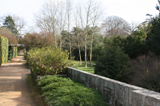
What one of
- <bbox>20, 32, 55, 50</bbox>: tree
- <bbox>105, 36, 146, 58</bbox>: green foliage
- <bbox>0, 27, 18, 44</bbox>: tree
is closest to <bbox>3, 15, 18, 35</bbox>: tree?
<bbox>0, 27, 18, 44</bbox>: tree

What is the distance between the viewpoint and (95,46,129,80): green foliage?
9.55 metres

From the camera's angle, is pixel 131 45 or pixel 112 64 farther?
pixel 131 45

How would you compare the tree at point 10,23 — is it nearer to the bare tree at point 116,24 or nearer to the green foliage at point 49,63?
the bare tree at point 116,24

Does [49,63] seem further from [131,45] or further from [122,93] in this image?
[131,45]

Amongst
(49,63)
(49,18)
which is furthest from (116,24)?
(49,63)

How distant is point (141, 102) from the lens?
262 centimetres

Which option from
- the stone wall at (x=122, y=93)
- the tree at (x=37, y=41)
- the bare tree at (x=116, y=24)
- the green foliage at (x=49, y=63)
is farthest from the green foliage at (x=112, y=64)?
the bare tree at (x=116, y=24)

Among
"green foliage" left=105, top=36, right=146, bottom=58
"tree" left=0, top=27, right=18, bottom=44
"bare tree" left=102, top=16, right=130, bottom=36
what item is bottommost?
"green foliage" left=105, top=36, right=146, bottom=58

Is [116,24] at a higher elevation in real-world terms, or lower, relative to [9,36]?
higher

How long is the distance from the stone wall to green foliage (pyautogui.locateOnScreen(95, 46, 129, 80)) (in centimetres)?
462

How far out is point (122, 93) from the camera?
10.8ft

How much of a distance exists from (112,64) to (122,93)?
6.68 metres

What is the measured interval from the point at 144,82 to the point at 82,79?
300cm

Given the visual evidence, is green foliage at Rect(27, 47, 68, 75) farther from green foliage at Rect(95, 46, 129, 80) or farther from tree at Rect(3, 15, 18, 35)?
tree at Rect(3, 15, 18, 35)
